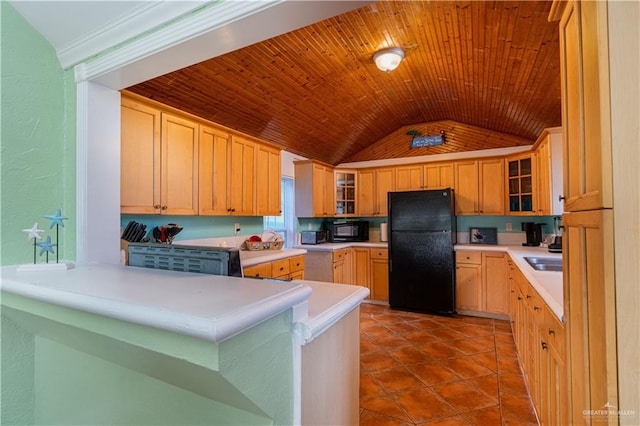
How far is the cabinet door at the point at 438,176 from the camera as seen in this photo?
4.46 m

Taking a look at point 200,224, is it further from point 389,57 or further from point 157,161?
point 389,57

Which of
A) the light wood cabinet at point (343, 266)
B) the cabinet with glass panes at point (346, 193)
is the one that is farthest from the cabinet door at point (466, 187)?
the light wood cabinet at point (343, 266)

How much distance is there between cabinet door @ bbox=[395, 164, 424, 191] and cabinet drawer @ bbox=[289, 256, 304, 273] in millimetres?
2114

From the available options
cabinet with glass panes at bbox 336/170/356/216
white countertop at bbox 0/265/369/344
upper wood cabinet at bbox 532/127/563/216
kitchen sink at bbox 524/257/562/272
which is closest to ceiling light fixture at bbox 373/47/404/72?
upper wood cabinet at bbox 532/127/563/216

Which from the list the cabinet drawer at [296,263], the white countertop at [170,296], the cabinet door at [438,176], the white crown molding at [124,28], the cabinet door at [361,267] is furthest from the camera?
the cabinet door at [361,267]

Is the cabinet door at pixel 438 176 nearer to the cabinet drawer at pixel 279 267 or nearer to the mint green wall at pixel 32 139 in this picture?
the cabinet drawer at pixel 279 267

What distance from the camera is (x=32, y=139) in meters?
1.32

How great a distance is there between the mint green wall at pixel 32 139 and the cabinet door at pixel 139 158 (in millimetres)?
711

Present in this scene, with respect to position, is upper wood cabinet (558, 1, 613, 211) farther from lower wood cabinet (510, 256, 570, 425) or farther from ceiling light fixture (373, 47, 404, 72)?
ceiling light fixture (373, 47, 404, 72)

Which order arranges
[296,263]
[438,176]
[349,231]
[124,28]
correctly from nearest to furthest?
[124,28], [296,263], [438,176], [349,231]

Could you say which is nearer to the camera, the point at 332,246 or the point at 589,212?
the point at 589,212

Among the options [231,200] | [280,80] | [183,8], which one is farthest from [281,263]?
[183,8]

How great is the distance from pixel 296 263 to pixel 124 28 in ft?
8.89

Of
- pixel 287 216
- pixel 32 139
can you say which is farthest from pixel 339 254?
pixel 32 139
